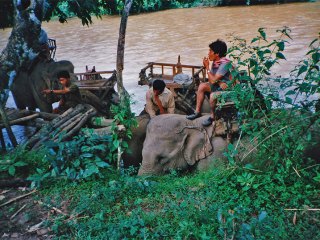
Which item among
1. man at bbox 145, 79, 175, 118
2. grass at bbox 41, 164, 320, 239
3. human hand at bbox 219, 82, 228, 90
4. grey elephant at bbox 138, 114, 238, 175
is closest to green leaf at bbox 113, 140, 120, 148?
grass at bbox 41, 164, 320, 239

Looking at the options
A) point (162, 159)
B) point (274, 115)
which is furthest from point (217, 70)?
point (162, 159)

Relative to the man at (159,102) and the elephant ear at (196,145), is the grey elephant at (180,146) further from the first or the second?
the man at (159,102)

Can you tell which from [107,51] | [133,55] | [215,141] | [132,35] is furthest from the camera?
[132,35]

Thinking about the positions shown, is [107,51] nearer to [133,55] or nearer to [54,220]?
[133,55]

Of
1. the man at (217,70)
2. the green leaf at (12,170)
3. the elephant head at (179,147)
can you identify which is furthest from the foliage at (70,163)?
the man at (217,70)

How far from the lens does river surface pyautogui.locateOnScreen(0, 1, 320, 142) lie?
1894 centimetres

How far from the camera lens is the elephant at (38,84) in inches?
345

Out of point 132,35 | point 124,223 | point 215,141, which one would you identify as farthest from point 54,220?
point 132,35

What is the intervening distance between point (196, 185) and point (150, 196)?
0.67m

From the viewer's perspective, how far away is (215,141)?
603cm

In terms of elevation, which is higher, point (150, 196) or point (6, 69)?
point (6, 69)

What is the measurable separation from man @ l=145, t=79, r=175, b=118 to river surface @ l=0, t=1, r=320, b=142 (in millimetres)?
4458

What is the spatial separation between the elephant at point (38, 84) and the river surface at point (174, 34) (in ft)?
10.2

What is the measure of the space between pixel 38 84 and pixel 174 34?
1854cm
